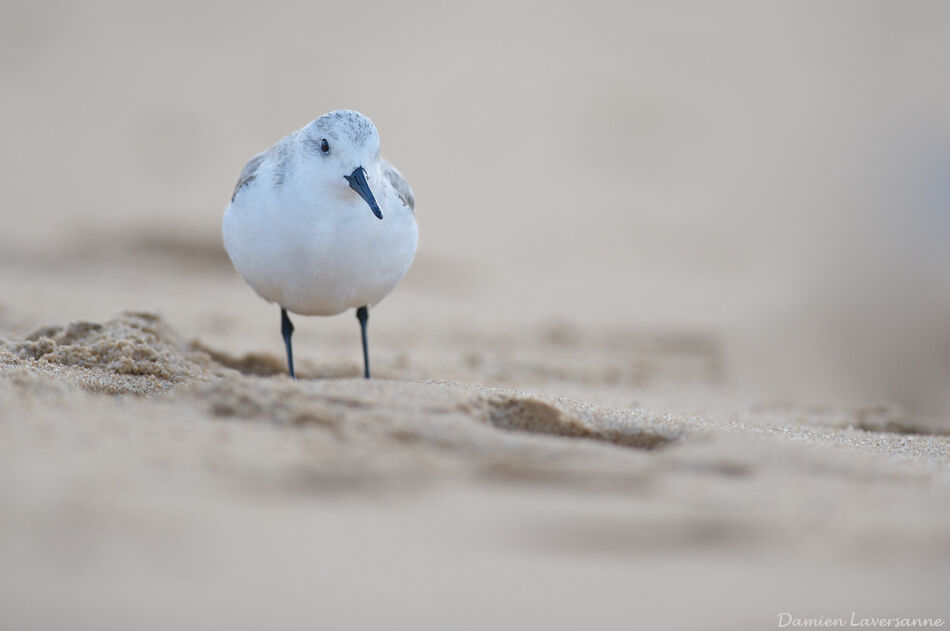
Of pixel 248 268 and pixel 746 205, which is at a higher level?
pixel 746 205

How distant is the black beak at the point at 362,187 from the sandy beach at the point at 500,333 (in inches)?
28.2

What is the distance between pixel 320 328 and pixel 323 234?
8.84 ft

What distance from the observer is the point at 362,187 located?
→ 362cm

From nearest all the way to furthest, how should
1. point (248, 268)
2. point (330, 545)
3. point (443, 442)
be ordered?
point (330, 545) → point (443, 442) → point (248, 268)

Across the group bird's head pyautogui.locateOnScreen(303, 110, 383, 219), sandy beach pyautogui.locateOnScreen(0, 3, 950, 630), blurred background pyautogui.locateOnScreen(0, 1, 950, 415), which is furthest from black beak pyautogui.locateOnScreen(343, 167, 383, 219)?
blurred background pyautogui.locateOnScreen(0, 1, 950, 415)

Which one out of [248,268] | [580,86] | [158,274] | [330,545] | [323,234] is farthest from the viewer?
[580,86]

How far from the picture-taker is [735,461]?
2.68m

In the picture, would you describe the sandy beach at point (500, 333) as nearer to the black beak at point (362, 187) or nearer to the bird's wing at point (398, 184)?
the black beak at point (362, 187)

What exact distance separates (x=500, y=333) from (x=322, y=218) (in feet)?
Result: 9.90

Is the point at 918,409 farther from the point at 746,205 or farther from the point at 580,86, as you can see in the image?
the point at 580,86

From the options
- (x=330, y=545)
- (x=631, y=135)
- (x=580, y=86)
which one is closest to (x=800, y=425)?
(x=330, y=545)

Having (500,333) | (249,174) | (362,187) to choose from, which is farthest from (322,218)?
(500,333)

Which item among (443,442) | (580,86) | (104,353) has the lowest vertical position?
(443,442)
